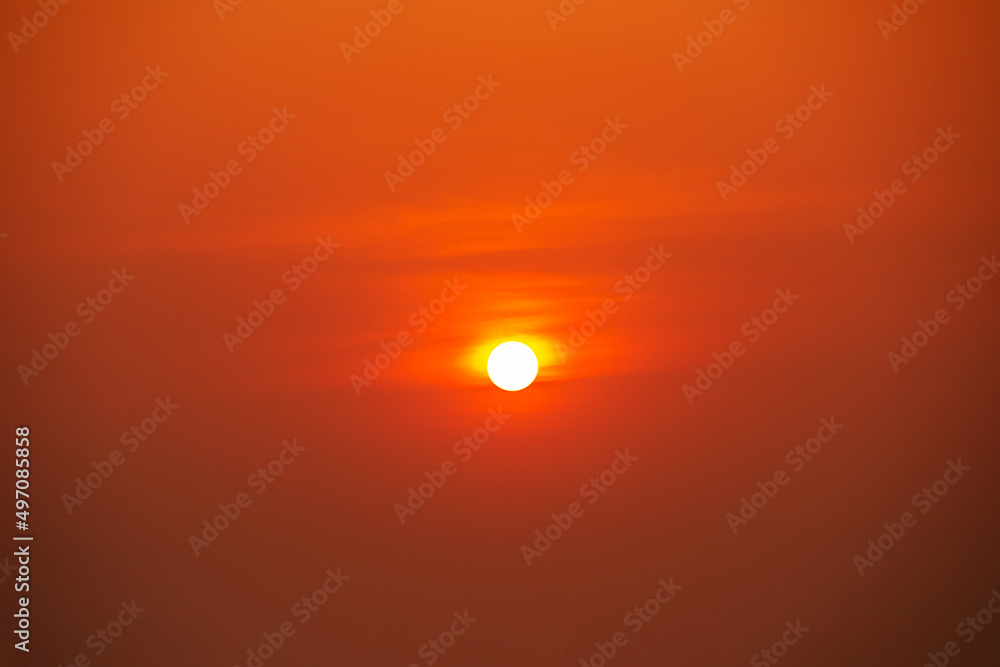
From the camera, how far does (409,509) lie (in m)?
4.14

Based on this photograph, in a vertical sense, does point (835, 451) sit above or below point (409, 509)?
above

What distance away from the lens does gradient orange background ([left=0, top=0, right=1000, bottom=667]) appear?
407 cm

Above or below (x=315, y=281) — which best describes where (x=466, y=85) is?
above

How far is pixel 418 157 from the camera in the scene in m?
4.11

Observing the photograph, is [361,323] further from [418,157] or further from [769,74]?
[769,74]

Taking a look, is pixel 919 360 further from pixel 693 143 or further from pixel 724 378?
pixel 693 143

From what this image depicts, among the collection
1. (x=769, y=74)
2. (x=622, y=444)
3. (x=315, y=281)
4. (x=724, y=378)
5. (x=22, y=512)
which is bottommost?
(x=22, y=512)

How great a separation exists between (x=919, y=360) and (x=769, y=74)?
1.24 m

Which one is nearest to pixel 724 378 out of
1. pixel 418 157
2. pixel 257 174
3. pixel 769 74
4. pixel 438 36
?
pixel 769 74

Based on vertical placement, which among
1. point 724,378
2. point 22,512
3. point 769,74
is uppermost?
point 769,74

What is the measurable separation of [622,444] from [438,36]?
1.73 metres

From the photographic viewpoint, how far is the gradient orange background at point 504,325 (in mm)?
4070

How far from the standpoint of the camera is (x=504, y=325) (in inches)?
163

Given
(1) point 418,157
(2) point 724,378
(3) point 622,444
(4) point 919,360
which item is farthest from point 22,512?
(4) point 919,360
